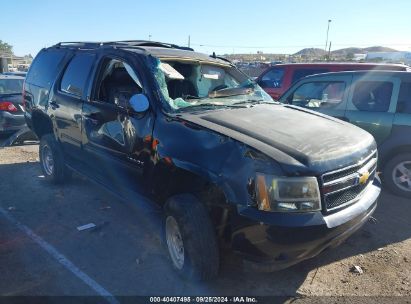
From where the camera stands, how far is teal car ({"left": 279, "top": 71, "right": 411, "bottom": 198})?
538 centimetres

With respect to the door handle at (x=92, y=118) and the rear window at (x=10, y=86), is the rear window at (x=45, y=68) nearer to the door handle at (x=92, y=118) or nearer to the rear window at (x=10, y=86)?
the door handle at (x=92, y=118)

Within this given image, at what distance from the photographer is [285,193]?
2.70 m

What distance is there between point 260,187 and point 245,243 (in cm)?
43

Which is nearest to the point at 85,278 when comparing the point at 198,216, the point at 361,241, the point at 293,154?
the point at 198,216

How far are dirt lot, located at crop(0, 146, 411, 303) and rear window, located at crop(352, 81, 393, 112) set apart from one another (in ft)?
4.77

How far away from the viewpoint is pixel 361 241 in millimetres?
4098

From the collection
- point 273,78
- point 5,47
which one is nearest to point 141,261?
point 273,78

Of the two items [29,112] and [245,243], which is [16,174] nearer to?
[29,112]

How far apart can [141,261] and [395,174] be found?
153 inches

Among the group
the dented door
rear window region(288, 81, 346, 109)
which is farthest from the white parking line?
rear window region(288, 81, 346, 109)

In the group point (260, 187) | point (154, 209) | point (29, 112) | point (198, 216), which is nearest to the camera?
point (260, 187)

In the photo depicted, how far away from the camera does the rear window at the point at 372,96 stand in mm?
5543

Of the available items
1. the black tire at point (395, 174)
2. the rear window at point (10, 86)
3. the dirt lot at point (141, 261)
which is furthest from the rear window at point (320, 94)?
the rear window at point (10, 86)

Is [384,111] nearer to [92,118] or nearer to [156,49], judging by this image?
[156,49]
